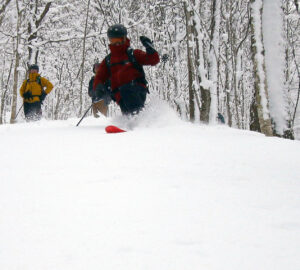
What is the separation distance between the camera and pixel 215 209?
146 centimetres

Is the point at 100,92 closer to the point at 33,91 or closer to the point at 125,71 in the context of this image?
the point at 125,71

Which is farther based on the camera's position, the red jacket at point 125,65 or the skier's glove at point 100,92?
the skier's glove at point 100,92

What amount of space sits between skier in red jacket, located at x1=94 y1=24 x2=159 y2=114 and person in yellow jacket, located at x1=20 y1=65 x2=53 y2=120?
330cm

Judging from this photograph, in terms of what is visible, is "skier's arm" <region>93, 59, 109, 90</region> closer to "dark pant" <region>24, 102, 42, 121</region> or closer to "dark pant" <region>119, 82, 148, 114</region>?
"dark pant" <region>119, 82, 148, 114</region>

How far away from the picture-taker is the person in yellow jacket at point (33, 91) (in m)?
7.33

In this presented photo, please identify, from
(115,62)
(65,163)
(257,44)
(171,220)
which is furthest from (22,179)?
(257,44)

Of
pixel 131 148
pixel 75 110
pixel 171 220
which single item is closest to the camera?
pixel 171 220

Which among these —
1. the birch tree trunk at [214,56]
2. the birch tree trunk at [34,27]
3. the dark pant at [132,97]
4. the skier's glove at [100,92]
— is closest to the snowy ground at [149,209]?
the dark pant at [132,97]

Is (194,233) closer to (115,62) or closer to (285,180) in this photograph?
(285,180)

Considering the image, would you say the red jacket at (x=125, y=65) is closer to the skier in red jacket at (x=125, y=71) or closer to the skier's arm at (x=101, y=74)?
the skier in red jacket at (x=125, y=71)

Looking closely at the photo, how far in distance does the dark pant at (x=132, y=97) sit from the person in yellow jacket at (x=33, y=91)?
3.61 m

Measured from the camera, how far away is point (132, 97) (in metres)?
4.50

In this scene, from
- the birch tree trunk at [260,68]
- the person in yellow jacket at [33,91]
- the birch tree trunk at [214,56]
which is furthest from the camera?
the person in yellow jacket at [33,91]

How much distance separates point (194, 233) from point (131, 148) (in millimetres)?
1692
